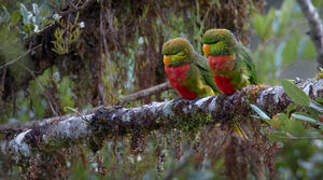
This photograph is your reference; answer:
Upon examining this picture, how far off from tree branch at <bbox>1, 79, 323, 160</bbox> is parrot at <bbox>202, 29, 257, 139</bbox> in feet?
0.48

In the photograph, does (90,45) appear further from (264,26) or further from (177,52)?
(264,26)

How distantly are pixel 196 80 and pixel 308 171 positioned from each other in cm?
204

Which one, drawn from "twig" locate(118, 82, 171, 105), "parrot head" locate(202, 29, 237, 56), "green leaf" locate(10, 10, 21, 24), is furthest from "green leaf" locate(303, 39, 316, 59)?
"twig" locate(118, 82, 171, 105)

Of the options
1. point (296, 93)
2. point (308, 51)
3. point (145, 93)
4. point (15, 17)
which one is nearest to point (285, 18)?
point (308, 51)

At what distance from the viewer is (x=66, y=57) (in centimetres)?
394

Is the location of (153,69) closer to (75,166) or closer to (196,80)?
(196,80)

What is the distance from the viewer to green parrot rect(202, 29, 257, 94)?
7.32ft

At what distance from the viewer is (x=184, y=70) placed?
2.65 metres

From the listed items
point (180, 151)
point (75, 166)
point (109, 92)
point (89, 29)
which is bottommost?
point (180, 151)

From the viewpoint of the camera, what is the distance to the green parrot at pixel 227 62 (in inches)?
87.8

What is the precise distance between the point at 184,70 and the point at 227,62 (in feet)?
1.38

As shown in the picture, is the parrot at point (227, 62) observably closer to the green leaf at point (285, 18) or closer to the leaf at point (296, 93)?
the leaf at point (296, 93)

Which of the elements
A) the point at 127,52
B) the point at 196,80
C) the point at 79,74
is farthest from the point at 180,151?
the point at 79,74

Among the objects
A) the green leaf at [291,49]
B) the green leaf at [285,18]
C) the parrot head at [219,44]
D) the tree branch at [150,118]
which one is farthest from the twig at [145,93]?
the green leaf at [291,49]
